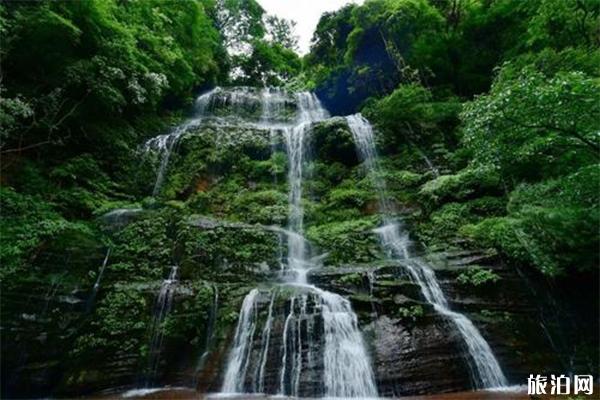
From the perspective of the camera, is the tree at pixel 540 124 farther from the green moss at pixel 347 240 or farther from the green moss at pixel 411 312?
the green moss at pixel 347 240

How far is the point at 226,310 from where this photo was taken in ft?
23.1

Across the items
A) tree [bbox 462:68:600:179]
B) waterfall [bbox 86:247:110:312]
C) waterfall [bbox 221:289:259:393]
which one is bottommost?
waterfall [bbox 221:289:259:393]

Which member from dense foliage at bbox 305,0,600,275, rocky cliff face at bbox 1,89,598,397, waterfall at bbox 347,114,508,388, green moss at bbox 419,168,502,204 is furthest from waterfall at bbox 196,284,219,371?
green moss at bbox 419,168,502,204

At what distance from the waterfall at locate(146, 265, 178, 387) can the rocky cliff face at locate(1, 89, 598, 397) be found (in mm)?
41

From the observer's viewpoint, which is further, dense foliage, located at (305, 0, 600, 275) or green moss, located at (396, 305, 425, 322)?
green moss, located at (396, 305, 425, 322)

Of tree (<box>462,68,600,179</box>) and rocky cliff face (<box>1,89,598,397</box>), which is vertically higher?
tree (<box>462,68,600,179</box>)

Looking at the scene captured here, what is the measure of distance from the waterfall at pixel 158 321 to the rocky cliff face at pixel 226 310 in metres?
0.04

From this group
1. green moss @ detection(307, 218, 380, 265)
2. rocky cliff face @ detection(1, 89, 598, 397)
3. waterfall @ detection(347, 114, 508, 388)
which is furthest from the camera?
green moss @ detection(307, 218, 380, 265)

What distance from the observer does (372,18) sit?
16781mm

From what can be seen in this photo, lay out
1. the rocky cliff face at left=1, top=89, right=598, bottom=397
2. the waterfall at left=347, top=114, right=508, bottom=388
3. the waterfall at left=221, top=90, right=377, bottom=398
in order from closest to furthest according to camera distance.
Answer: the waterfall at left=221, top=90, right=377, bottom=398 < the waterfall at left=347, top=114, right=508, bottom=388 < the rocky cliff face at left=1, top=89, right=598, bottom=397

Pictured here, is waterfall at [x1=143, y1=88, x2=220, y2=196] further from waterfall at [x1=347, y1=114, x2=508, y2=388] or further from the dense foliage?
the dense foliage

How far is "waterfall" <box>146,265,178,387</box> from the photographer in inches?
253

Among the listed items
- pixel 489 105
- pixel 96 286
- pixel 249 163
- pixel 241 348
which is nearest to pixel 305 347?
pixel 241 348

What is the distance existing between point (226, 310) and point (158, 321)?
117 cm
